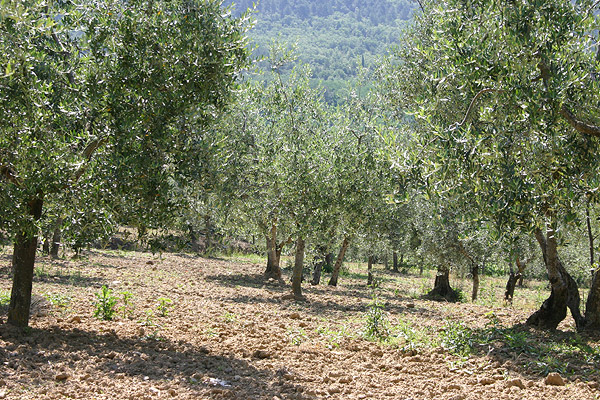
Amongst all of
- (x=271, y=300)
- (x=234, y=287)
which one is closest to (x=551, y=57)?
(x=271, y=300)

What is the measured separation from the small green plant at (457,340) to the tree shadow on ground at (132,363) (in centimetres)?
386

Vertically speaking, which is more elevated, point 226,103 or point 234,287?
point 226,103

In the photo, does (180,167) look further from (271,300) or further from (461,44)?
(271,300)

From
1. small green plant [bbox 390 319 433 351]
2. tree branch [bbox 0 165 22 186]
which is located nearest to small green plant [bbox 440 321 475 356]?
small green plant [bbox 390 319 433 351]

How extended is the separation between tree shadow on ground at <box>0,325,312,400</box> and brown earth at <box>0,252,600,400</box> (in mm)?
18

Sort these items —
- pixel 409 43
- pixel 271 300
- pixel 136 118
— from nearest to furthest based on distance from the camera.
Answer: pixel 136 118 → pixel 409 43 → pixel 271 300

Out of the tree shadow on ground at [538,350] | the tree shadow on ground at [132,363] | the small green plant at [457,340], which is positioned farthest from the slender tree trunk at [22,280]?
the tree shadow on ground at [538,350]

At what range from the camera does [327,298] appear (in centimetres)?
1972

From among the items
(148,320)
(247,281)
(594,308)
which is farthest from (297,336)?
(247,281)

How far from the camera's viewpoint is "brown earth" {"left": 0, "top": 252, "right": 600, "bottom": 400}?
24.0ft

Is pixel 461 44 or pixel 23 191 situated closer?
pixel 23 191

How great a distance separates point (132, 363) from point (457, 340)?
20.8 ft

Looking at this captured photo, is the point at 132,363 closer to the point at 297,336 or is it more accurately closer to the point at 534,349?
the point at 297,336

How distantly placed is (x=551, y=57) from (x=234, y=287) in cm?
1582
